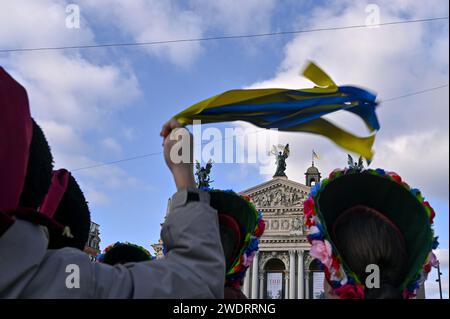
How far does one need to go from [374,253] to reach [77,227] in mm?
1290

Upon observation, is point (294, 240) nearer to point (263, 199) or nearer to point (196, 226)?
point (263, 199)

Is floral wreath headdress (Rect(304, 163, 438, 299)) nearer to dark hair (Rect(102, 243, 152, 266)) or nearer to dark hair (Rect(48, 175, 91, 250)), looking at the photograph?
dark hair (Rect(48, 175, 91, 250))

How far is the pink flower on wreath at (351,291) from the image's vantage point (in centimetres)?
186

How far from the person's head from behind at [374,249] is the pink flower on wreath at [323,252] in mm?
65

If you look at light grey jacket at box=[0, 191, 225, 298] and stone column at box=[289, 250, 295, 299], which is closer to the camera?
light grey jacket at box=[0, 191, 225, 298]

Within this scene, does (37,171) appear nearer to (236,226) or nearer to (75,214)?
(75,214)

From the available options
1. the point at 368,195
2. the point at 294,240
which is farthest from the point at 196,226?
the point at 294,240

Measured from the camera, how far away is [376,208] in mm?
2105

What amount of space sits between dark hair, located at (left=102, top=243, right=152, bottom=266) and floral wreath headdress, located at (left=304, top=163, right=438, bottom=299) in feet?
7.94

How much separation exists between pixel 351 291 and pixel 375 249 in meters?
0.20

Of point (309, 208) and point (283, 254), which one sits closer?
point (309, 208)

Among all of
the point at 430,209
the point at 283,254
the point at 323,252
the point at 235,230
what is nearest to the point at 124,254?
the point at 235,230

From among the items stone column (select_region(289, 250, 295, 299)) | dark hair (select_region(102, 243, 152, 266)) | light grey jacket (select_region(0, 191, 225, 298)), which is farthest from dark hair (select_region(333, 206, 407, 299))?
stone column (select_region(289, 250, 295, 299))

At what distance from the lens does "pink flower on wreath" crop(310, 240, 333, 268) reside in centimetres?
200
